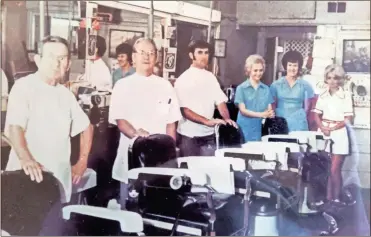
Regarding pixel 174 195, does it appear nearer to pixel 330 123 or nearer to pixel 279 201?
pixel 279 201

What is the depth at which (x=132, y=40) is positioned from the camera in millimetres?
1938

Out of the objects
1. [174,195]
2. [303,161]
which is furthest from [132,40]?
[303,161]

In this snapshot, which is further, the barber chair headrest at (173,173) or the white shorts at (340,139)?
the white shorts at (340,139)

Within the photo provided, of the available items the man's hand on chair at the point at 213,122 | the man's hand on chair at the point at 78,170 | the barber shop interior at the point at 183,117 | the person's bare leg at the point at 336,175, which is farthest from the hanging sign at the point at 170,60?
the person's bare leg at the point at 336,175

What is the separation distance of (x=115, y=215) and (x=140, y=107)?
0.40 m

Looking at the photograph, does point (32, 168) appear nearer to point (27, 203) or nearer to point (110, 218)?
point (27, 203)

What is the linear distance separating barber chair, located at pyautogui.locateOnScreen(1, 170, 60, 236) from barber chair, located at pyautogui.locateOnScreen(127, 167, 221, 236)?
30cm

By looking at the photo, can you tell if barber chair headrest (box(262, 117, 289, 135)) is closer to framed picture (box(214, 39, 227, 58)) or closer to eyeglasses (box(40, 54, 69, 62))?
framed picture (box(214, 39, 227, 58))

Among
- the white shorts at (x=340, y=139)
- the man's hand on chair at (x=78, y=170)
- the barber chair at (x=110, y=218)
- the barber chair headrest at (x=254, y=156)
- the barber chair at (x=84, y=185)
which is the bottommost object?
the barber chair at (x=110, y=218)

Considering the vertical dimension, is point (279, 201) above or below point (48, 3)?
below

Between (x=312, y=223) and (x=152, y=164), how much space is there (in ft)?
2.11

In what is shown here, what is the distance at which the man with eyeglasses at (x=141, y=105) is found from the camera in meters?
1.93

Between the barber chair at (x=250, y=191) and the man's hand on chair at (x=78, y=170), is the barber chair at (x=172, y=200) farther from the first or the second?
the man's hand on chair at (x=78, y=170)

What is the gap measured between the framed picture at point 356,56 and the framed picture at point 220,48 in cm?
45
